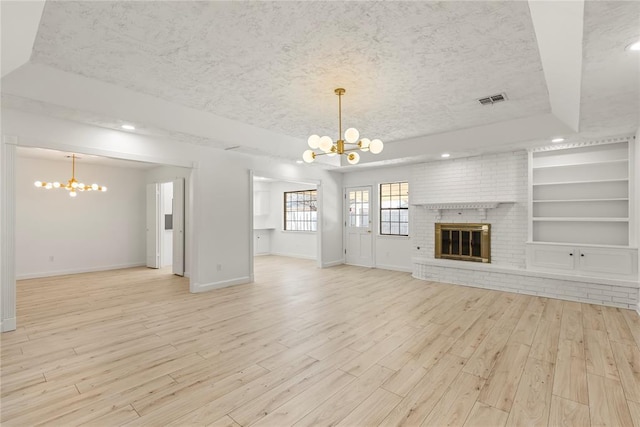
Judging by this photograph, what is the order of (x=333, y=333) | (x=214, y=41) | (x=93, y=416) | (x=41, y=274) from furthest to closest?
(x=41, y=274)
(x=333, y=333)
(x=214, y=41)
(x=93, y=416)

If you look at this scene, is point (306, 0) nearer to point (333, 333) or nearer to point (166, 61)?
point (166, 61)

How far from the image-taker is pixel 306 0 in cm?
214

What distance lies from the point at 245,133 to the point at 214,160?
883mm

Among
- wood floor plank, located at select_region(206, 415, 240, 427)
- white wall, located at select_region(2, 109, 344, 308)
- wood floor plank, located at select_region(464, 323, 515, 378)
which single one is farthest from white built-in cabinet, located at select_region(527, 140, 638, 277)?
wood floor plank, located at select_region(206, 415, 240, 427)

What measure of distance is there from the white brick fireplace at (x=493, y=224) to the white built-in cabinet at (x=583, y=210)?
0.19m

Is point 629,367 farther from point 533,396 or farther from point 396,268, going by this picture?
point 396,268

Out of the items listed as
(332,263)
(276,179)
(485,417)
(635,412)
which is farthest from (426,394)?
(332,263)

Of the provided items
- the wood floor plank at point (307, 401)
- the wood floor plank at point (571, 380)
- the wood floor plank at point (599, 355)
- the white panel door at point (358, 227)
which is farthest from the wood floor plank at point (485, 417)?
the white panel door at point (358, 227)

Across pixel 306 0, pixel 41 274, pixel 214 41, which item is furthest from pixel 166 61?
pixel 41 274

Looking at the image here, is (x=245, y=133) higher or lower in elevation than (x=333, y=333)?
higher

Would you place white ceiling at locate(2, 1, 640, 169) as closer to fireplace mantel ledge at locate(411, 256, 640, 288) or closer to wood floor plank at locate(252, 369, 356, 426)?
fireplace mantel ledge at locate(411, 256, 640, 288)

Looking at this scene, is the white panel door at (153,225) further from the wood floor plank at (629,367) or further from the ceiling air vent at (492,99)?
the wood floor plank at (629,367)

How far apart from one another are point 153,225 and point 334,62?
6830 mm

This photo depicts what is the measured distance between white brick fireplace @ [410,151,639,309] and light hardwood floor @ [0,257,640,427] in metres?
0.36
